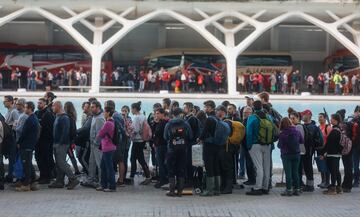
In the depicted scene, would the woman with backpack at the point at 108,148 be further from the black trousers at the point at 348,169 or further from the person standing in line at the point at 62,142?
the black trousers at the point at 348,169

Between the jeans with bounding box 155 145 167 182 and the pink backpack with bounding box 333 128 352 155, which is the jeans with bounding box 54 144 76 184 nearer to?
the jeans with bounding box 155 145 167 182

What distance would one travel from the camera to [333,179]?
11.2 meters

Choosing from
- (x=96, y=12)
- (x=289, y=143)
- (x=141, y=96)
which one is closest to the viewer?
(x=289, y=143)

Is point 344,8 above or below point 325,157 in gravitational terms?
above

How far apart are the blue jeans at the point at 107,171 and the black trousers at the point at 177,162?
103 centimetres

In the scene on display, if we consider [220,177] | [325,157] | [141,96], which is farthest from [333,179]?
[141,96]

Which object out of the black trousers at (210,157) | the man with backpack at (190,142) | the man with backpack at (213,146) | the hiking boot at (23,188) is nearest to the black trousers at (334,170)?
the man with backpack at (213,146)

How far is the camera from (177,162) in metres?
10.7

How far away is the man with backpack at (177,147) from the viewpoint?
418 inches

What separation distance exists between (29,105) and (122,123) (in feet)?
5.46

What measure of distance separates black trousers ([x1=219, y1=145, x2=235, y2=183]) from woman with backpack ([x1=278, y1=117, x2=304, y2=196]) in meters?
0.89

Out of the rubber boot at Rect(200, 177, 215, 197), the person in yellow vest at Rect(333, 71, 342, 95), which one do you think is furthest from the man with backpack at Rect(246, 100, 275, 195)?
the person in yellow vest at Rect(333, 71, 342, 95)

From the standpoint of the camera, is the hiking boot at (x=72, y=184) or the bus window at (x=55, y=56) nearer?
the hiking boot at (x=72, y=184)

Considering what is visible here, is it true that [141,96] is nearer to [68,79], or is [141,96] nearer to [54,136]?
[68,79]
